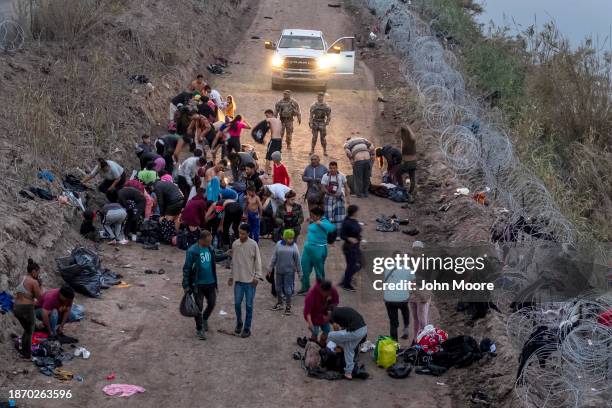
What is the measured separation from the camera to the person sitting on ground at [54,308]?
13.9 metres

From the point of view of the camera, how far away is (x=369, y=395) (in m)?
13.6

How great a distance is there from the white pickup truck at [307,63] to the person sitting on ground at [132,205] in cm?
1325

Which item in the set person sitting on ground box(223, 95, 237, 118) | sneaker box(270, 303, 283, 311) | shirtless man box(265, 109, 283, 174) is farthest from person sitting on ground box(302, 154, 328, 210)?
person sitting on ground box(223, 95, 237, 118)

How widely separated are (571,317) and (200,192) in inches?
317

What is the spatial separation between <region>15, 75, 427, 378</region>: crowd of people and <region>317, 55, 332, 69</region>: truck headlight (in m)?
5.88

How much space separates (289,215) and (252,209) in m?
0.91

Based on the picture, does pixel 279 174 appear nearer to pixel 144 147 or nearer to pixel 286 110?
pixel 144 147

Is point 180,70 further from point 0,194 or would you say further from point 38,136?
point 0,194

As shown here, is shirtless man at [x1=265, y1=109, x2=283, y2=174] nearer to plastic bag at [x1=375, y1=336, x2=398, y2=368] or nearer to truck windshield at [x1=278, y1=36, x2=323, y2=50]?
plastic bag at [x1=375, y1=336, x2=398, y2=368]

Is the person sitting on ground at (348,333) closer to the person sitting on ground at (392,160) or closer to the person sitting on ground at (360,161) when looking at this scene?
the person sitting on ground at (360,161)

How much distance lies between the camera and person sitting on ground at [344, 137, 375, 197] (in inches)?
857

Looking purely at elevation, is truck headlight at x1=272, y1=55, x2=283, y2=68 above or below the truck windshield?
below

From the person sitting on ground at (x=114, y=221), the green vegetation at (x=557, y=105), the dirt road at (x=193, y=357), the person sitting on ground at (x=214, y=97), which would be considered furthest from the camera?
the green vegetation at (x=557, y=105)

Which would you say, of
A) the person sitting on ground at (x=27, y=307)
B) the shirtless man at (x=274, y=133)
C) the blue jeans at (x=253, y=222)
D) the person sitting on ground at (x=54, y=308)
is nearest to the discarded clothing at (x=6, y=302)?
the person sitting on ground at (x=54, y=308)
